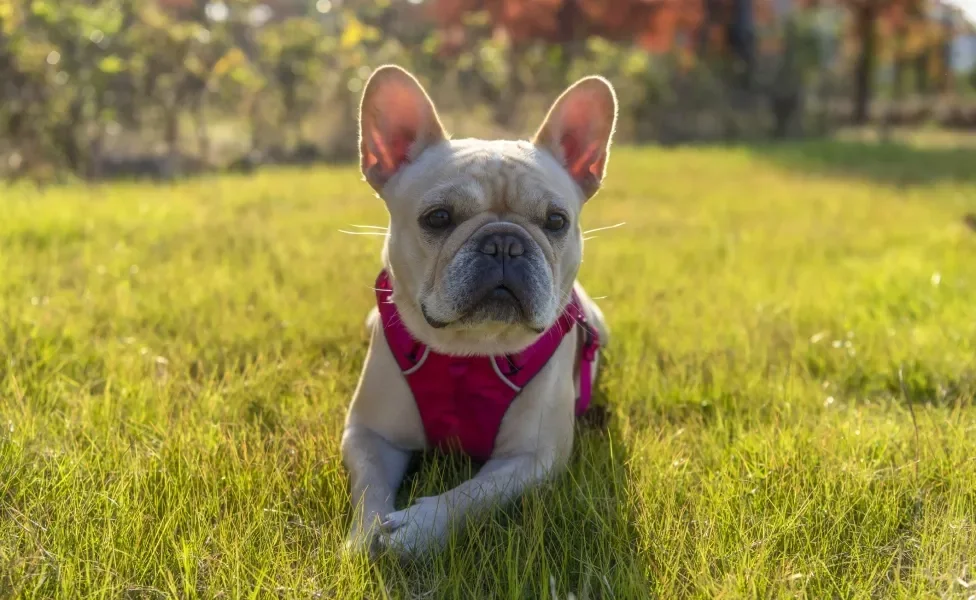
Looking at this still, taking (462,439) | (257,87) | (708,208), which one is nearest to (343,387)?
(462,439)

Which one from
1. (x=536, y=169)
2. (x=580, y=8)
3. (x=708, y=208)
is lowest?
(x=708, y=208)

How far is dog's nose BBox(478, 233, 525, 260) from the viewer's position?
254 centimetres

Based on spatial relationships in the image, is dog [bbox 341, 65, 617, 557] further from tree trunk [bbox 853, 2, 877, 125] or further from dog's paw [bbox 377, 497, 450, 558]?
tree trunk [bbox 853, 2, 877, 125]

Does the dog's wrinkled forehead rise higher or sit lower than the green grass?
higher

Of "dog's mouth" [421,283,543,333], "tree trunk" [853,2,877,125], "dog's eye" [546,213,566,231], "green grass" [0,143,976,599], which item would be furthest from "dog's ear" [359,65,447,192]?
"tree trunk" [853,2,877,125]

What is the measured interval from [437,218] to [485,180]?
8.2 inches

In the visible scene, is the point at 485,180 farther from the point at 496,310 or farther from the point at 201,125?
the point at 201,125

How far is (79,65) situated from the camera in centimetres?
929

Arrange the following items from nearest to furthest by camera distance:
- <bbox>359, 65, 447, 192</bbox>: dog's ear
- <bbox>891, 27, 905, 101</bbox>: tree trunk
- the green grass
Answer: the green grass < <bbox>359, 65, 447, 192</bbox>: dog's ear < <bbox>891, 27, 905, 101</bbox>: tree trunk

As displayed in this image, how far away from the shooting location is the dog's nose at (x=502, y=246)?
2.54 m

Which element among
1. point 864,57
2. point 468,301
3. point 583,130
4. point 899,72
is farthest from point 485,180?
point 899,72

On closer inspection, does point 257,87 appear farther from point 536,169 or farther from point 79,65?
point 536,169

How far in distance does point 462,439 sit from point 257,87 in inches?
393

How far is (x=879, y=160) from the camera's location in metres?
14.0
